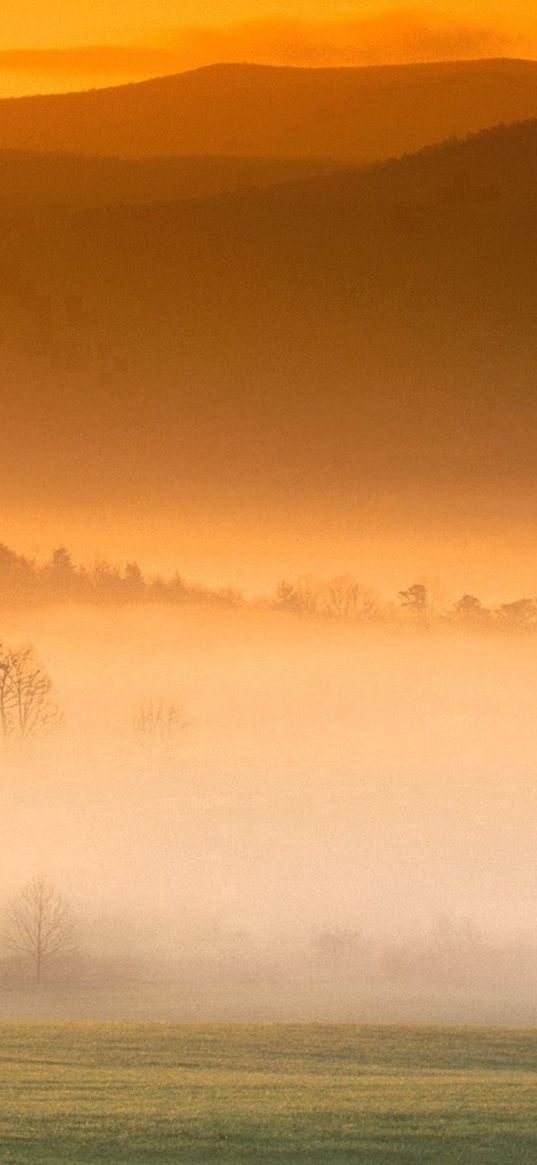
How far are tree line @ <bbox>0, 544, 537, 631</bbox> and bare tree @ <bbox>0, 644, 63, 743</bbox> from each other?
4983 mm

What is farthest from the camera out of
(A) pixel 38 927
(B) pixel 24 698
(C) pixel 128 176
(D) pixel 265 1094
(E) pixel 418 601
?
(E) pixel 418 601

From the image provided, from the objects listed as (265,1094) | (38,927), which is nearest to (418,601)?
(38,927)

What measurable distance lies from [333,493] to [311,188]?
10.9 meters

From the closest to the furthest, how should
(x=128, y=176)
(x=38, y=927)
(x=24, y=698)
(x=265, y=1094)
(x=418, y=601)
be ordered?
1. (x=265, y=1094)
2. (x=38, y=927)
3. (x=24, y=698)
4. (x=128, y=176)
5. (x=418, y=601)

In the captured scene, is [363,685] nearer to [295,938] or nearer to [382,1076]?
[295,938]

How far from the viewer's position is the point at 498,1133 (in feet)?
67.6

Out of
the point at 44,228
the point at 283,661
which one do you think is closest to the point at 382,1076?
the point at 283,661

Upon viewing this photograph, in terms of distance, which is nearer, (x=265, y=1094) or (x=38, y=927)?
(x=265, y=1094)

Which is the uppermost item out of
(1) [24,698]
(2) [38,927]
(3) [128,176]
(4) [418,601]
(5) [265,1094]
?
(3) [128,176]

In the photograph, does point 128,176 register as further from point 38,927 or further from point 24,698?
point 38,927

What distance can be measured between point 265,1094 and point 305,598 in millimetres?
37052

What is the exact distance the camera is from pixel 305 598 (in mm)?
59438

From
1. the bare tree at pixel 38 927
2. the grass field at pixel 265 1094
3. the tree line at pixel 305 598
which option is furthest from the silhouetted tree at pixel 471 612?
the grass field at pixel 265 1094

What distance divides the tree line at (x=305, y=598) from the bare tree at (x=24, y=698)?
4983mm
